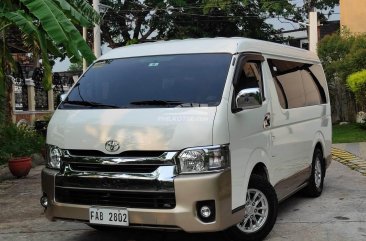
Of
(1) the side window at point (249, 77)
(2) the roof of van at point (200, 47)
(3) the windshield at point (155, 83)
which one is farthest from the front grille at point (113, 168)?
(2) the roof of van at point (200, 47)

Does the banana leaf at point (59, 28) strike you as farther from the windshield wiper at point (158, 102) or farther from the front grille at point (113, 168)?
the front grille at point (113, 168)

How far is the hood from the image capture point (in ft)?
14.8

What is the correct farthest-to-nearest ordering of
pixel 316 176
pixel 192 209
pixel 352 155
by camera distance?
1. pixel 352 155
2. pixel 316 176
3. pixel 192 209

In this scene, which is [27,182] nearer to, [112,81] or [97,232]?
[97,232]

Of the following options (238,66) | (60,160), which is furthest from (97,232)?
(238,66)

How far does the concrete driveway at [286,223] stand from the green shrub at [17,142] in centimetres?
296

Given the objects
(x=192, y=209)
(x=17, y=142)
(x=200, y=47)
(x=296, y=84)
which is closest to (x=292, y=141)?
(x=296, y=84)

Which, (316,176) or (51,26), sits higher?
(51,26)

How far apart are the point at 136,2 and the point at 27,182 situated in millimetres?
25652

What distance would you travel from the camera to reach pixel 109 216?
462 centimetres

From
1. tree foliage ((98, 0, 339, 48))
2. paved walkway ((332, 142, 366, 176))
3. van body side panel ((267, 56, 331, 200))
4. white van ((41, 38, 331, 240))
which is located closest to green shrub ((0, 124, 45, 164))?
white van ((41, 38, 331, 240))

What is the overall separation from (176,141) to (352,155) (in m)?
A: 7.77

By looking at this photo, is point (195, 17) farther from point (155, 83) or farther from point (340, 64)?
point (155, 83)

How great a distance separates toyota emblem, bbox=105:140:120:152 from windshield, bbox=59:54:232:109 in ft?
1.68
